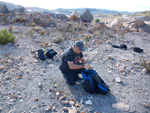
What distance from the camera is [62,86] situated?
3.46 m

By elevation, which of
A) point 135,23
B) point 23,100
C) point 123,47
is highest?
point 135,23

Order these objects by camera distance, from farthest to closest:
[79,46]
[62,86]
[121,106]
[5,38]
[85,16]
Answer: [85,16] → [5,38] → [62,86] → [79,46] → [121,106]

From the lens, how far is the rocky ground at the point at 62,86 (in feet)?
9.22

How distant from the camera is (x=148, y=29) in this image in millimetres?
11711

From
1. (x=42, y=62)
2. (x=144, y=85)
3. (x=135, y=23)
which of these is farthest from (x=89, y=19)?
(x=144, y=85)

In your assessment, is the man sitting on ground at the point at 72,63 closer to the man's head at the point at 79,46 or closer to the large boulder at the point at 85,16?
the man's head at the point at 79,46

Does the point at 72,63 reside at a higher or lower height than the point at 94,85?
higher

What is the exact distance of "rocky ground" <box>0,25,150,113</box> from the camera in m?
2.81

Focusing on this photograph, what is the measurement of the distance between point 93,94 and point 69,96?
510mm

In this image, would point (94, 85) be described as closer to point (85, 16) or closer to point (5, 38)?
point (5, 38)

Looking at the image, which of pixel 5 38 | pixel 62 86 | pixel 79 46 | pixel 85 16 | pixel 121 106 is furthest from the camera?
pixel 85 16

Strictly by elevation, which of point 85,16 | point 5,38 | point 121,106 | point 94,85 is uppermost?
point 85,16

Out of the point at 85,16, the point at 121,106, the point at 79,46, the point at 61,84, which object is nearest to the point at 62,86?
the point at 61,84

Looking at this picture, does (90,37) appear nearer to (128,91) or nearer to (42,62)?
(42,62)
